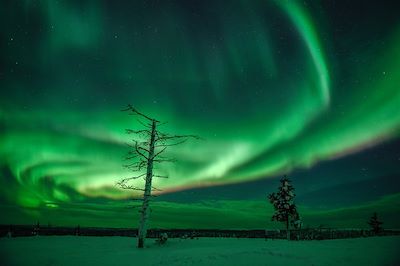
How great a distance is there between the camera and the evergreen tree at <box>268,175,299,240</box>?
185ft

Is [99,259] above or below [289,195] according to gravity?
below

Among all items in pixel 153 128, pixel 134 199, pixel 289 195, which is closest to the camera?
pixel 134 199

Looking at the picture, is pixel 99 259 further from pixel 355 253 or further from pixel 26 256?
pixel 355 253

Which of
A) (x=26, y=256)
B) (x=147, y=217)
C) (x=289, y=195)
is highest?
(x=289, y=195)

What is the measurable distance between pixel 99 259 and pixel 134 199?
6.87 meters

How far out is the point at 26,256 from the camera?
15945 millimetres

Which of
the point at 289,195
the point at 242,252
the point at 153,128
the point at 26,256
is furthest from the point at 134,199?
the point at 289,195

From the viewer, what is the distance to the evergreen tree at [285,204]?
56.5m

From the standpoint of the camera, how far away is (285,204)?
56.5 meters

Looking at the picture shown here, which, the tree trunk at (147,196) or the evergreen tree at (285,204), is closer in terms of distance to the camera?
the tree trunk at (147,196)

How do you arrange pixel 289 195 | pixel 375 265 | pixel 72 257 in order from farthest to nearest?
pixel 289 195 → pixel 72 257 → pixel 375 265

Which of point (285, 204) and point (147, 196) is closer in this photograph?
point (147, 196)

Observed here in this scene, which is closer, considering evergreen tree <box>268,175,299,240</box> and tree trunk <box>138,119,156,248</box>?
tree trunk <box>138,119,156,248</box>

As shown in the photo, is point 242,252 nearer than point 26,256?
Yes
